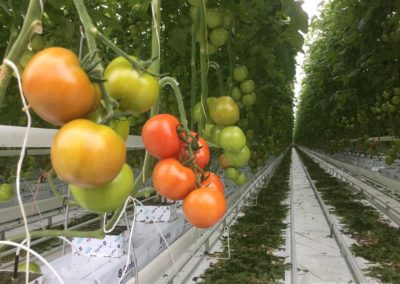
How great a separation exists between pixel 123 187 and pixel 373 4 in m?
4.64

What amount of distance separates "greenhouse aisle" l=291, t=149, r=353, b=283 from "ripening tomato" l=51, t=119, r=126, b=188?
5.18 m

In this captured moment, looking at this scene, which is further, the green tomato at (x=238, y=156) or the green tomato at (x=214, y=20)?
the green tomato at (x=214, y=20)

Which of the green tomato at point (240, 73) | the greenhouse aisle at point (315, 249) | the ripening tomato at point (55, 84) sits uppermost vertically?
the green tomato at point (240, 73)

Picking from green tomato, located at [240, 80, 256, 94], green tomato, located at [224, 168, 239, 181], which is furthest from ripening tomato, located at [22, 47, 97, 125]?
green tomato, located at [240, 80, 256, 94]

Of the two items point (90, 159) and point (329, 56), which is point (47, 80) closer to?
point (90, 159)

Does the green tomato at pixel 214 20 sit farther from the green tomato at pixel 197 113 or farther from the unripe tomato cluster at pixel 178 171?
the unripe tomato cluster at pixel 178 171

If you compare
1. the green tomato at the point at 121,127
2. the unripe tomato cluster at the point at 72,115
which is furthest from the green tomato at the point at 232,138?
the unripe tomato cluster at the point at 72,115

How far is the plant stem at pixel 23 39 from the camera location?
A: 1.78ft

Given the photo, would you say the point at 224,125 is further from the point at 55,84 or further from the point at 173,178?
the point at 55,84

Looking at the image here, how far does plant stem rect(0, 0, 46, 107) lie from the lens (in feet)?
1.78

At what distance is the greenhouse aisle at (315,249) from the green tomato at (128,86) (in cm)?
509

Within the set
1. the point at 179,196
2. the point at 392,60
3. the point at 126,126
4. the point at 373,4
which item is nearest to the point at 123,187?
the point at 126,126

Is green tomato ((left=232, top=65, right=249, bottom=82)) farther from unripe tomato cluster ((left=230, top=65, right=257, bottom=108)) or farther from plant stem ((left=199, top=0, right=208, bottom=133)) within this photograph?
plant stem ((left=199, top=0, right=208, bottom=133))

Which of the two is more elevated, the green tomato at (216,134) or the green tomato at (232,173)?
the green tomato at (216,134)
